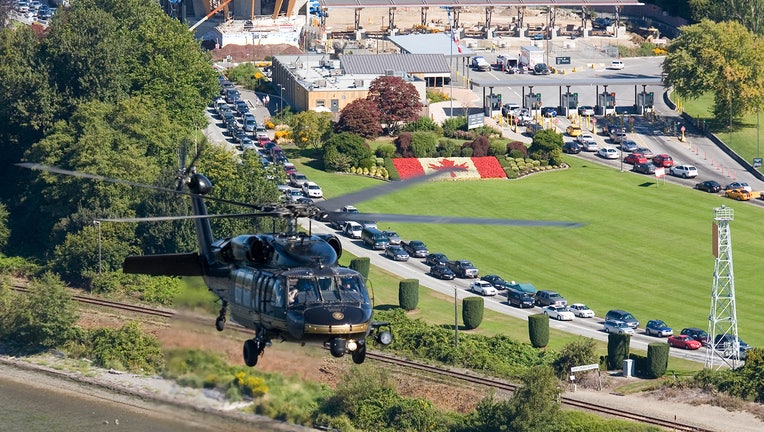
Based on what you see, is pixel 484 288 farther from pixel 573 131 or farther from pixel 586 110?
pixel 586 110

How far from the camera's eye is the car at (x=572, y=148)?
174 m

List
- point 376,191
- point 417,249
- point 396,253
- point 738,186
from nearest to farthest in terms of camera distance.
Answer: point 376,191
point 396,253
point 417,249
point 738,186

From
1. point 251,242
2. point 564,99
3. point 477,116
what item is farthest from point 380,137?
point 251,242

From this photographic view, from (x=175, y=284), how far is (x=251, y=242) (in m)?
62.6

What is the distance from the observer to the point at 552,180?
165000mm

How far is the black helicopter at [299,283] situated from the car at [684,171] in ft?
330

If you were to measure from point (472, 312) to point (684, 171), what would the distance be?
167 ft

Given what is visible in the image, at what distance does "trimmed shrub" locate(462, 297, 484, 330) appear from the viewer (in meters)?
121

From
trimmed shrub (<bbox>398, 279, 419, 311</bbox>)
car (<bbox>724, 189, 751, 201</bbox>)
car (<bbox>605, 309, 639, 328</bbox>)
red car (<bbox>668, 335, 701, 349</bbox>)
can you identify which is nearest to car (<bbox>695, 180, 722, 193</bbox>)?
car (<bbox>724, 189, 751, 201</bbox>)

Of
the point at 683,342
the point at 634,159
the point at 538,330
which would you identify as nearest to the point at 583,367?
the point at 538,330

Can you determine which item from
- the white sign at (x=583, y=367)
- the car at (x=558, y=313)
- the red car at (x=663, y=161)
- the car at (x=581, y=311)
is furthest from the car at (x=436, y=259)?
the red car at (x=663, y=161)

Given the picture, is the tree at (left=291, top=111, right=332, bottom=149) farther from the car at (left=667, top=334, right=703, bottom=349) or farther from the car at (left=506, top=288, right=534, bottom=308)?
the car at (left=667, top=334, right=703, bottom=349)

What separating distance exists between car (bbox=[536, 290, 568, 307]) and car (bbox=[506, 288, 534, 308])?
57cm

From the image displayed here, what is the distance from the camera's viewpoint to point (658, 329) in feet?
395
